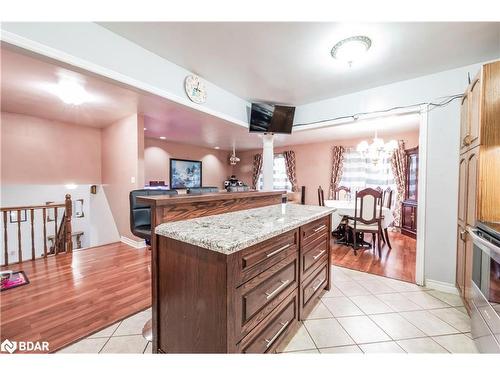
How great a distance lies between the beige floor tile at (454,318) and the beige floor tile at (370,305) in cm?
39

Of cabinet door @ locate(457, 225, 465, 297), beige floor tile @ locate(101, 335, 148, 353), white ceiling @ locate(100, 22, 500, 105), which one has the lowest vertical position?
beige floor tile @ locate(101, 335, 148, 353)

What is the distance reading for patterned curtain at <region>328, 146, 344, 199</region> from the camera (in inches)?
225

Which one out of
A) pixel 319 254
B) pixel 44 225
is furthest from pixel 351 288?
pixel 44 225

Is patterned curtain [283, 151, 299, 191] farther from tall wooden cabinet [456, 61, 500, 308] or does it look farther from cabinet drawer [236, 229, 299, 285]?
cabinet drawer [236, 229, 299, 285]

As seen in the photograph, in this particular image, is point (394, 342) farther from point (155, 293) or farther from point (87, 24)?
point (87, 24)

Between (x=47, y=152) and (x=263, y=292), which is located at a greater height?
(x=47, y=152)

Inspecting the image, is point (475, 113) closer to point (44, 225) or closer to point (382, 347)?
point (382, 347)

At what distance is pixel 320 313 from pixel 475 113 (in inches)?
82.8

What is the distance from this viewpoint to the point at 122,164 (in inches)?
152

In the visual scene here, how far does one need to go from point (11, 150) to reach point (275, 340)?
17.2 feet

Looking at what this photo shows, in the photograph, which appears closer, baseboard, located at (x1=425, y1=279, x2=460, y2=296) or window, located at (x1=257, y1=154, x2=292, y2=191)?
baseboard, located at (x1=425, y1=279, x2=460, y2=296)

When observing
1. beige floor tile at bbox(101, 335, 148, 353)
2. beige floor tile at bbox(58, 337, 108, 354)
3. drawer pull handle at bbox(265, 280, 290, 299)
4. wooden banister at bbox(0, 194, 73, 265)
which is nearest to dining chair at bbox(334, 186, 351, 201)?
drawer pull handle at bbox(265, 280, 290, 299)

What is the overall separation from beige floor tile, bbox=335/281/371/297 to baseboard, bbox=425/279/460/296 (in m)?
0.74
